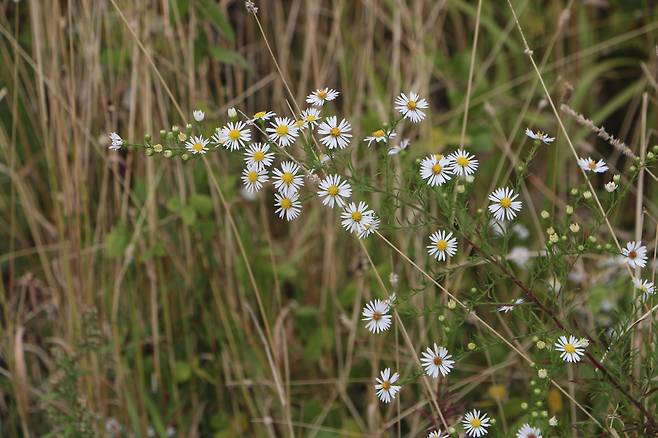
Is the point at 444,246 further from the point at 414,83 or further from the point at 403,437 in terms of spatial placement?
the point at 414,83

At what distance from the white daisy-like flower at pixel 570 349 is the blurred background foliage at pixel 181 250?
605mm

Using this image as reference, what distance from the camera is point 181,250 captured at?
203 centimetres

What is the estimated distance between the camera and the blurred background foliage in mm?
1875

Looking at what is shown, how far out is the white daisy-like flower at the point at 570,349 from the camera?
1135mm

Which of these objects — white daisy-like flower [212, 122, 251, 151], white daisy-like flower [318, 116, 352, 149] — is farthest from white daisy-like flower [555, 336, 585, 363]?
white daisy-like flower [212, 122, 251, 151]

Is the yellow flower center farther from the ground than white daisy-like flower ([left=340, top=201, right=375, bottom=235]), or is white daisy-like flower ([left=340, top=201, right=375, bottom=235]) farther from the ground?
the yellow flower center

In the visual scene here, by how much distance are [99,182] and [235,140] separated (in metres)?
0.99

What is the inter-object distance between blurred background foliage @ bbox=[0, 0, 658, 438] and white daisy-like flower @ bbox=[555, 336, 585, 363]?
60 cm

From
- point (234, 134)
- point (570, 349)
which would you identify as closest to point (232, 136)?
point (234, 134)

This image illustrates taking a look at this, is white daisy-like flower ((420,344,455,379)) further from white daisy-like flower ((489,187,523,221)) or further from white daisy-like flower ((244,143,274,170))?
white daisy-like flower ((244,143,274,170))

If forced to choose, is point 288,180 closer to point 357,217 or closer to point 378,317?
point 357,217

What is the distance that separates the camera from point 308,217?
7.19 feet

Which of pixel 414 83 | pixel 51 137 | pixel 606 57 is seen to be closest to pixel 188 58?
pixel 51 137

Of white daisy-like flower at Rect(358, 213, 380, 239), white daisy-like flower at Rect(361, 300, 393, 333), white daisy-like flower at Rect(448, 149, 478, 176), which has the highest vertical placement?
white daisy-like flower at Rect(448, 149, 478, 176)
